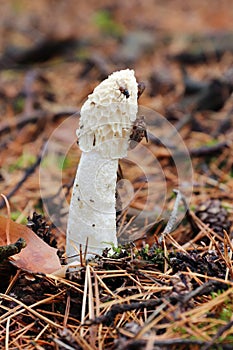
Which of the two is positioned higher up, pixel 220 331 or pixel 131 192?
pixel 131 192

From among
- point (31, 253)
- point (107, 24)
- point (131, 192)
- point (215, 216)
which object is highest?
point (107, 24)

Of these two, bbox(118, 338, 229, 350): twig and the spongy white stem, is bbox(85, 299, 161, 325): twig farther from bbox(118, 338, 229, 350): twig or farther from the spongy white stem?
the spongy white stem

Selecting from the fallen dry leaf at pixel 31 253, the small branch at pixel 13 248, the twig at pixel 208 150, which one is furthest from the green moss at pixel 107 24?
the small branch at pixel 13 248

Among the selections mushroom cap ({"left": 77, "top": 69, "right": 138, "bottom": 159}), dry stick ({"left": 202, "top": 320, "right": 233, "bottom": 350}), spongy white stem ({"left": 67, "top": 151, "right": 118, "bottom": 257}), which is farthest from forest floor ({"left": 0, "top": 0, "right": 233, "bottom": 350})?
mushroom cap ({"left": 77, "top": 69, "right": 138, "bottom": 159})

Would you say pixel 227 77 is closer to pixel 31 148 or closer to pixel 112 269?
pixel 31 148

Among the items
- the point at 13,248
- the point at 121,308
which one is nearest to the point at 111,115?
the point at 13,248

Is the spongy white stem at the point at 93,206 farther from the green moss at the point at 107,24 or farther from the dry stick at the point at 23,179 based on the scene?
the green moss at the point at 107,24

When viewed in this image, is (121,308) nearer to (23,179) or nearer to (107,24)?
(23,179)
